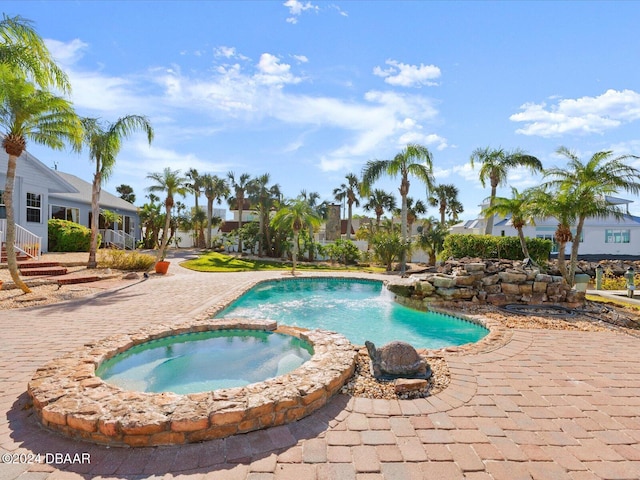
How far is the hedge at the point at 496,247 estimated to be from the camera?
16.9 meters

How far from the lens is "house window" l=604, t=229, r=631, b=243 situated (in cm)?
2780

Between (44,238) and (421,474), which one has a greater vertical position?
(44,238)

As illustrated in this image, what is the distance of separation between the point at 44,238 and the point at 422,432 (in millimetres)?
23520

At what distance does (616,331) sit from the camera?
7.62m

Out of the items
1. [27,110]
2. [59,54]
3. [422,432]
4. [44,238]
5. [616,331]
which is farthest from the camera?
[44,238]

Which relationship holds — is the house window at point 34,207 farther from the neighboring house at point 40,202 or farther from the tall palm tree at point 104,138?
the tall palm tree at point 104,138

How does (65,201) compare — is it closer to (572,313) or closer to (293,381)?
(293,381)

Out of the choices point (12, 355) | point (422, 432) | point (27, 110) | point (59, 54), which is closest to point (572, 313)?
point (422, 432)

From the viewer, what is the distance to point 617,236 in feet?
91.6

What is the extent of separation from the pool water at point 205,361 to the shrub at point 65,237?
19.6 metres

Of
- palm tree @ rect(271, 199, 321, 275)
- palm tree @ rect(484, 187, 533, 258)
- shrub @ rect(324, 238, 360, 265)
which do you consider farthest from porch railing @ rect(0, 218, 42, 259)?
palm tree @ rect(484, 187, 533, 258)

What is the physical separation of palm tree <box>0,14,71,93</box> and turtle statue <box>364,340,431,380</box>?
41.7 ft

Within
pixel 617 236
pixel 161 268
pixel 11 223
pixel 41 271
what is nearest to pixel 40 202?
pixel 41 271

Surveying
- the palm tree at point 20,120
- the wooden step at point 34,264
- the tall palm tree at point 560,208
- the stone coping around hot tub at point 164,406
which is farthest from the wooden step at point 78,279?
the tall palm tree at point 560,208
